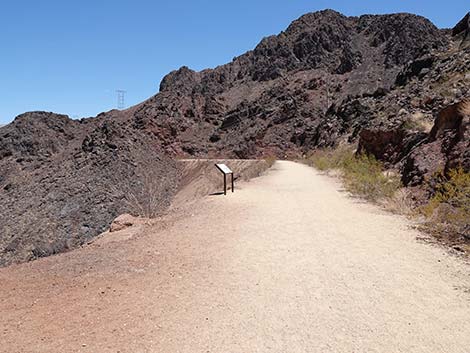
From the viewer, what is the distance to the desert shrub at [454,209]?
333 inches

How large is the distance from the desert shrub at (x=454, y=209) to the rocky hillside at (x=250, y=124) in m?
1.88

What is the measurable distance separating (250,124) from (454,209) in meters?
63.3

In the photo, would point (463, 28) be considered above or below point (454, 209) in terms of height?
above

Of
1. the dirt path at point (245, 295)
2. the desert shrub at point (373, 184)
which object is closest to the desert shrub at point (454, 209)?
the dirt path at point (245, 295)

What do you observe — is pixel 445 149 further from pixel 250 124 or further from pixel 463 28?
pixel 250 124

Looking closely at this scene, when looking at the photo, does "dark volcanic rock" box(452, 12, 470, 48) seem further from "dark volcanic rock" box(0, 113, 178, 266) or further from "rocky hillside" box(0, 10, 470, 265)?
"dark volcanic rock" box(0, 113, 178, 266)

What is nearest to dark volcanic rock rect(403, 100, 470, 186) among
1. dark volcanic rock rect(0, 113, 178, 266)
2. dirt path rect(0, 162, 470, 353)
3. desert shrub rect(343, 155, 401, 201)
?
desert shrub rect(343, 155, 401, 201)

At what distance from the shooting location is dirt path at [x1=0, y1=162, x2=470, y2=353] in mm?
4504

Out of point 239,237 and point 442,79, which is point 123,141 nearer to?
point 442,79

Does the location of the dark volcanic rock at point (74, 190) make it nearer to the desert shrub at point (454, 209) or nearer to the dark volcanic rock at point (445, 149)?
the dark volcanic rock at point (445, 149)

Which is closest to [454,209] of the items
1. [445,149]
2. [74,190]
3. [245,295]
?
[445,149]

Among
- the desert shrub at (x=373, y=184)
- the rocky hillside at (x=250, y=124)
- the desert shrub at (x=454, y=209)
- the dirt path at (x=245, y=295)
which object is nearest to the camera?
the dirt path at (x=245, y=295)

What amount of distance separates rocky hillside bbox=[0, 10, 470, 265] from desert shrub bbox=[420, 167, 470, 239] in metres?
1.88

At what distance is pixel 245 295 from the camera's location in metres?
5.77
